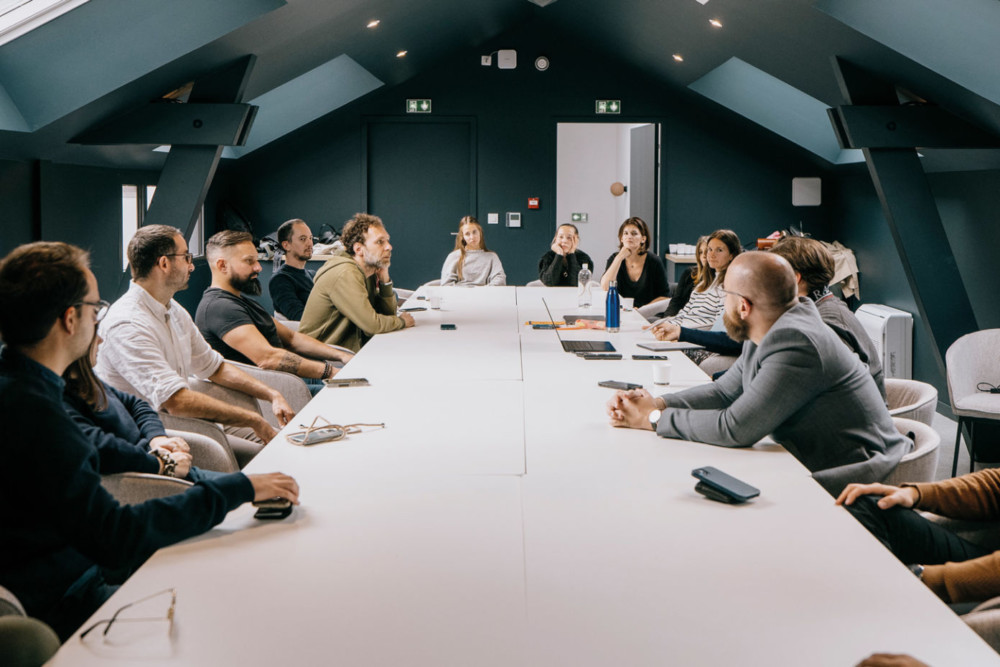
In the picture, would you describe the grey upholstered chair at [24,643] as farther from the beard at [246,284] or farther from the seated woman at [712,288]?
the seated woman at [712,288]

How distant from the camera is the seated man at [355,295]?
4.65 meters

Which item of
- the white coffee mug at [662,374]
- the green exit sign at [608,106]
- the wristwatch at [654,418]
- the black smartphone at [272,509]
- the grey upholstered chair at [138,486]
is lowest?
the grey upholstered chair at [138,486]

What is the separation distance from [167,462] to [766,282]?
1.73m

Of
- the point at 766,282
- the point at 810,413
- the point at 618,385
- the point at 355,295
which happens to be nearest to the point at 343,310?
the point at 355,295

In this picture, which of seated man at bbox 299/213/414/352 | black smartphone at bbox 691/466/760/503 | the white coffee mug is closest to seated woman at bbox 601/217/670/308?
seated man at bbox 299/213/414/352

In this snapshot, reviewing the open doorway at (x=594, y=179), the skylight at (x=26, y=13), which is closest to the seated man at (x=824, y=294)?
the skylight at (x=26, y=13)

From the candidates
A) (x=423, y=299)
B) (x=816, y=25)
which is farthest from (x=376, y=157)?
(x=816, y=25)

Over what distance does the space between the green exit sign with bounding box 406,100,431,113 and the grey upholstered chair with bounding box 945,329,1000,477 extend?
6892 millimetres

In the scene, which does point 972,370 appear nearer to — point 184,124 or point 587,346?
point 587,346

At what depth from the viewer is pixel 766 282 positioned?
2.55m

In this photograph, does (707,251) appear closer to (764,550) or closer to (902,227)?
(902,227)

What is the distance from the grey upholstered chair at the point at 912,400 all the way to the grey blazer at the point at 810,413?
1.91ft

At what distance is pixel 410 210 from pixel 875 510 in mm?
8331

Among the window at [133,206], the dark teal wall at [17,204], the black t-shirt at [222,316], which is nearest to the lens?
the black t-shirt at [222,316]
